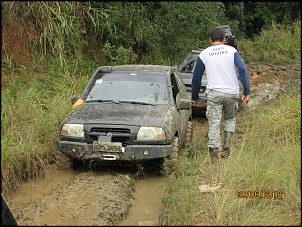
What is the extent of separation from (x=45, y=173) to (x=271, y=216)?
3262 millimetres

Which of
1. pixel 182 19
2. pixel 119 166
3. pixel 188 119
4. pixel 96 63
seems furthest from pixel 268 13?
pixel 119 166

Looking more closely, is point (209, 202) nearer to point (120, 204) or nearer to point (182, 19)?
point (120, 204)

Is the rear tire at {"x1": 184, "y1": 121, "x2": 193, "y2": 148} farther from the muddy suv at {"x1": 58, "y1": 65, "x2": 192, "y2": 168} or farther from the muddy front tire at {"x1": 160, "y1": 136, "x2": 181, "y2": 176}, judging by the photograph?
the muddy front tire at {"x1": 160, "y1": 136, "x2": 181, "y2": 176}

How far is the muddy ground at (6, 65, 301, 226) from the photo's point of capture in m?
4.68

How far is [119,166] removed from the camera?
6527mm

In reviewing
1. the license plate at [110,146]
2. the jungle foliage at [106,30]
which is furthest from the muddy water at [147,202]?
the jungle foliage at [106,30]

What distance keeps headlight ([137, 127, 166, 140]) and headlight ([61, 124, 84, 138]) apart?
82 cm

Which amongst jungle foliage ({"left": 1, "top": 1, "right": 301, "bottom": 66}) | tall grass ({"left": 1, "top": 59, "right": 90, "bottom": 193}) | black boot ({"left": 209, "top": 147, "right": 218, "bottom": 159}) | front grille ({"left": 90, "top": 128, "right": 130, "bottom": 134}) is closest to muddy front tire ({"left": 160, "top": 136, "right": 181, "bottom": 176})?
black boot ({"left": 209, "top": 147, "right": 218, "bottom": 159})

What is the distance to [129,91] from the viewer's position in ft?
23.0
